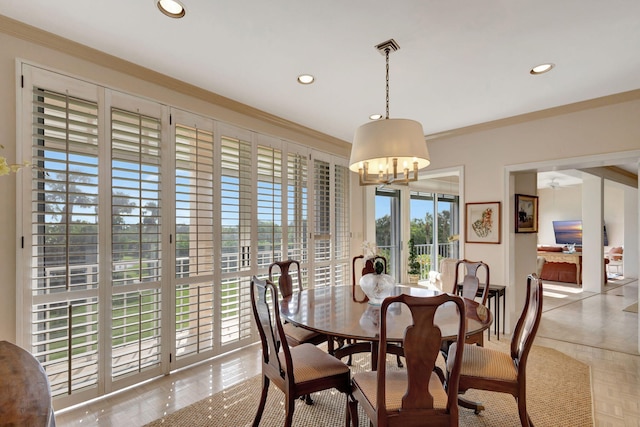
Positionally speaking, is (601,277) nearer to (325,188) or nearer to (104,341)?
(325,188)

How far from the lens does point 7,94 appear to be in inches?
81.5

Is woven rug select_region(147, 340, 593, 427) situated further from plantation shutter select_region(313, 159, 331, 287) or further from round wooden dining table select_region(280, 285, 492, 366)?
plantation shutter select_region(313, 159, 331, 287)

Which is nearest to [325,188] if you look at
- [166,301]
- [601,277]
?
[166,301]

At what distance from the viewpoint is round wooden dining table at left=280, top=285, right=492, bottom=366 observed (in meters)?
1.81

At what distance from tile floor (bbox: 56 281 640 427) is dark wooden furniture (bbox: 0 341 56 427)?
4.32ft

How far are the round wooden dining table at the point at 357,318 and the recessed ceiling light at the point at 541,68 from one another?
2.03 meters

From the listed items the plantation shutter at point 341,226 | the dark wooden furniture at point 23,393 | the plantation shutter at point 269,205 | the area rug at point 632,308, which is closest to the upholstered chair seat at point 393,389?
the dark wooden furniture at point 23,393

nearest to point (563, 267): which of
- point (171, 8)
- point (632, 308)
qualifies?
point (632, 308)

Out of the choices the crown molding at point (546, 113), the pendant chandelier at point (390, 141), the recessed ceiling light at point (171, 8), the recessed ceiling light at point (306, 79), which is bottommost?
the pendant chandelier at point (390, 141)

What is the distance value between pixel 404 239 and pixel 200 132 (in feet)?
15.8

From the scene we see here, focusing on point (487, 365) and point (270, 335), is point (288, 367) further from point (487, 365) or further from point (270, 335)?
point (487, 365)

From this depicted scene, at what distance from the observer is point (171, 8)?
1.92 metres

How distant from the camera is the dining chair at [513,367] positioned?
71.6 inches

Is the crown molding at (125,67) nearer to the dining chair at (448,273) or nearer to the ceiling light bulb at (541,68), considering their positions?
the ceiling light bulb at (541,68)
